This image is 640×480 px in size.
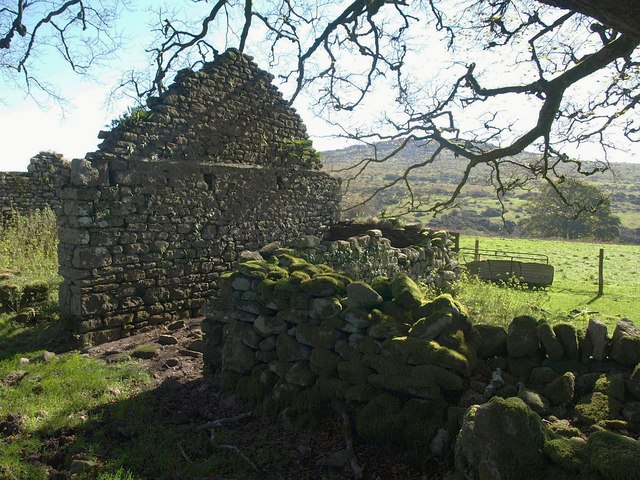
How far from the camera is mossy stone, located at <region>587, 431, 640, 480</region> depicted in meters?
2.58

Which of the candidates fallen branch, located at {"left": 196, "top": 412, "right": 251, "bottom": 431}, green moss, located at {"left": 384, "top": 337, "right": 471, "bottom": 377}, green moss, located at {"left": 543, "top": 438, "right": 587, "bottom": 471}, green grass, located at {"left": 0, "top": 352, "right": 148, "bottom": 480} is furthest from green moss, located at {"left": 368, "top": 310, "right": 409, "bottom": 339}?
green grass, located at {"left": 0, "top": 352, "right": 148, "bottom": 480}

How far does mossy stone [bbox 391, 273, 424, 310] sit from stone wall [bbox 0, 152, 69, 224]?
43.2 ft

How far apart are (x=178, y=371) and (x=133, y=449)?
2187 mm

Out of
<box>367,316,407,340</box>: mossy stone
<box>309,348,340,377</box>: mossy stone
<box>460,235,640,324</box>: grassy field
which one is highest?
<box>367,316,407,340</box>: mossy stone

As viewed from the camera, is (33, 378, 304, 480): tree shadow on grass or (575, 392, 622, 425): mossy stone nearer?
(575, 392, 622, 425): mossy stone

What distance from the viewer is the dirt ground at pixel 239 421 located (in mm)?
3971

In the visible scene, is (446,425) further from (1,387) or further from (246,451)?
(1,387)

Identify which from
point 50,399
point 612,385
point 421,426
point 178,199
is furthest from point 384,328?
point 178,199

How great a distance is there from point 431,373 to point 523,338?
0.92m

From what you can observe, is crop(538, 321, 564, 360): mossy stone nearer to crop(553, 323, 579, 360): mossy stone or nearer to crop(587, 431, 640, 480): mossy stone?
crop(553, 323, 579, 360): mossy stone

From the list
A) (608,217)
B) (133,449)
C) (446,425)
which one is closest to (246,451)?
(133,449)

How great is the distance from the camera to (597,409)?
11.6 feet

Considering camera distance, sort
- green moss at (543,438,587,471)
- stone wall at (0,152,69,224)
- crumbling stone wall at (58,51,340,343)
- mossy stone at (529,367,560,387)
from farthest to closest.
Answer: stone wall at (0,152,69,224) → crumbling stone wall at (58,51,340,343) → mossy stone at (529,367,560,387) → green moss at (543,438,587,471)

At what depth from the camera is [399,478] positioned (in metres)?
3.75
